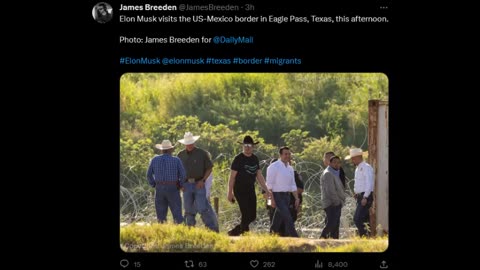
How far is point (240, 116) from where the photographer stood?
16.5 metres

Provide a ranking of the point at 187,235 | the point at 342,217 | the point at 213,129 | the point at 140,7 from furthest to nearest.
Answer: the point at 213,129 → the point at 342,217 → the point at 187,235 → the point at 140,7

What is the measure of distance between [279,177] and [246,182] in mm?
432

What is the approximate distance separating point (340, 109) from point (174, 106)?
270 centimetres

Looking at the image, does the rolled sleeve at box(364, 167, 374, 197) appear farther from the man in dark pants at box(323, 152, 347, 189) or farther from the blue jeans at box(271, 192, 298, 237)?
the blue jeans at box(271, 192, 298, 237)

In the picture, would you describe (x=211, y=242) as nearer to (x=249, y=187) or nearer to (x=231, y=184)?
(x=231, y=184)

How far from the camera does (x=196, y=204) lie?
1296cm

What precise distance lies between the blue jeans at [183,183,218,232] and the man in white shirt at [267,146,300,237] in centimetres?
91

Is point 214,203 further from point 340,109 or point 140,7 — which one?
point 140,7

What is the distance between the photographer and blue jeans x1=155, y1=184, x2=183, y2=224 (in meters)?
12.6

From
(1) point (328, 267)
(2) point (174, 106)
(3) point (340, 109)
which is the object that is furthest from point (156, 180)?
(3) point (340, 109)

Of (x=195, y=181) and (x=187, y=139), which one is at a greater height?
(x=187, y=139)

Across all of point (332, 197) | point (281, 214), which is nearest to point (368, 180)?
point (332, 197)
